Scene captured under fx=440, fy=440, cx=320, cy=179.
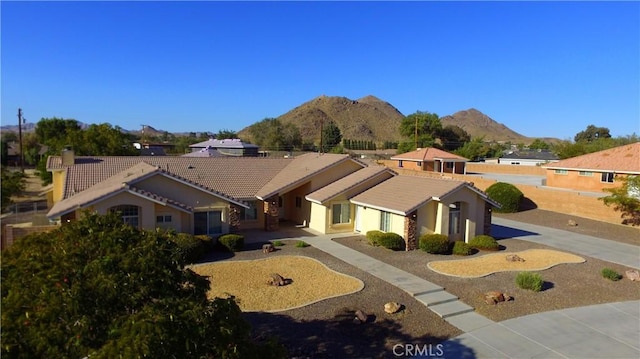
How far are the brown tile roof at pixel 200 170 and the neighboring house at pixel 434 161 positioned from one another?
32.1 m

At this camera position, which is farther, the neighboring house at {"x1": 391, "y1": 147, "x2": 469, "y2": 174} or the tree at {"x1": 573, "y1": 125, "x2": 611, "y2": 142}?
the tree at {"x1": 573, "y1": 125, "x2": 611, "y2": 142}

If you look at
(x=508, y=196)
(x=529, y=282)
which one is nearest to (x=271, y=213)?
(x=529, y=282)

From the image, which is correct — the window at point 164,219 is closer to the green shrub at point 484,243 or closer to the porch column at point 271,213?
the porch column at point 271,213

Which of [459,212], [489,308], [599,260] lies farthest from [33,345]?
[599,260]

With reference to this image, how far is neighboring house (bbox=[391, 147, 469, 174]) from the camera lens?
59.3 metres

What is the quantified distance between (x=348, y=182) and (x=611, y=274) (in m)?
14.7

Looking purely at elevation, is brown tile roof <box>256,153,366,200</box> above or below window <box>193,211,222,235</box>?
above

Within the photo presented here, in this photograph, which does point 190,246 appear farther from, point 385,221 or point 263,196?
point 385,221

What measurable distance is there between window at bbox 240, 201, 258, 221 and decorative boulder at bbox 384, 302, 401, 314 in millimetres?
14789

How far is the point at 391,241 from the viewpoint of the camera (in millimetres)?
22859

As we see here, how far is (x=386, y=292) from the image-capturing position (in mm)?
16422

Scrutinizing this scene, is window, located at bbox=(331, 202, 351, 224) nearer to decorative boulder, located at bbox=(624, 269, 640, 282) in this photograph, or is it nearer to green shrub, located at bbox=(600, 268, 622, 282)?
green shrub, located at bbox=(600, 268, 622, 282)

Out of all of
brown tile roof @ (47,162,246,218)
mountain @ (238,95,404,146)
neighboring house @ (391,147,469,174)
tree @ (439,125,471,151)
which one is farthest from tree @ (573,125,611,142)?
brown tile roof @ (47,162,246,218)

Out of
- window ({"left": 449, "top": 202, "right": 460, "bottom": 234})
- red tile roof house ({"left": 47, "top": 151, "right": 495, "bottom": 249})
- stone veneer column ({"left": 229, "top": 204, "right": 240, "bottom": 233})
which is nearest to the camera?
red tile roof house ({"left": 47, "top": 151, "right": 495, "bottom": 249})
